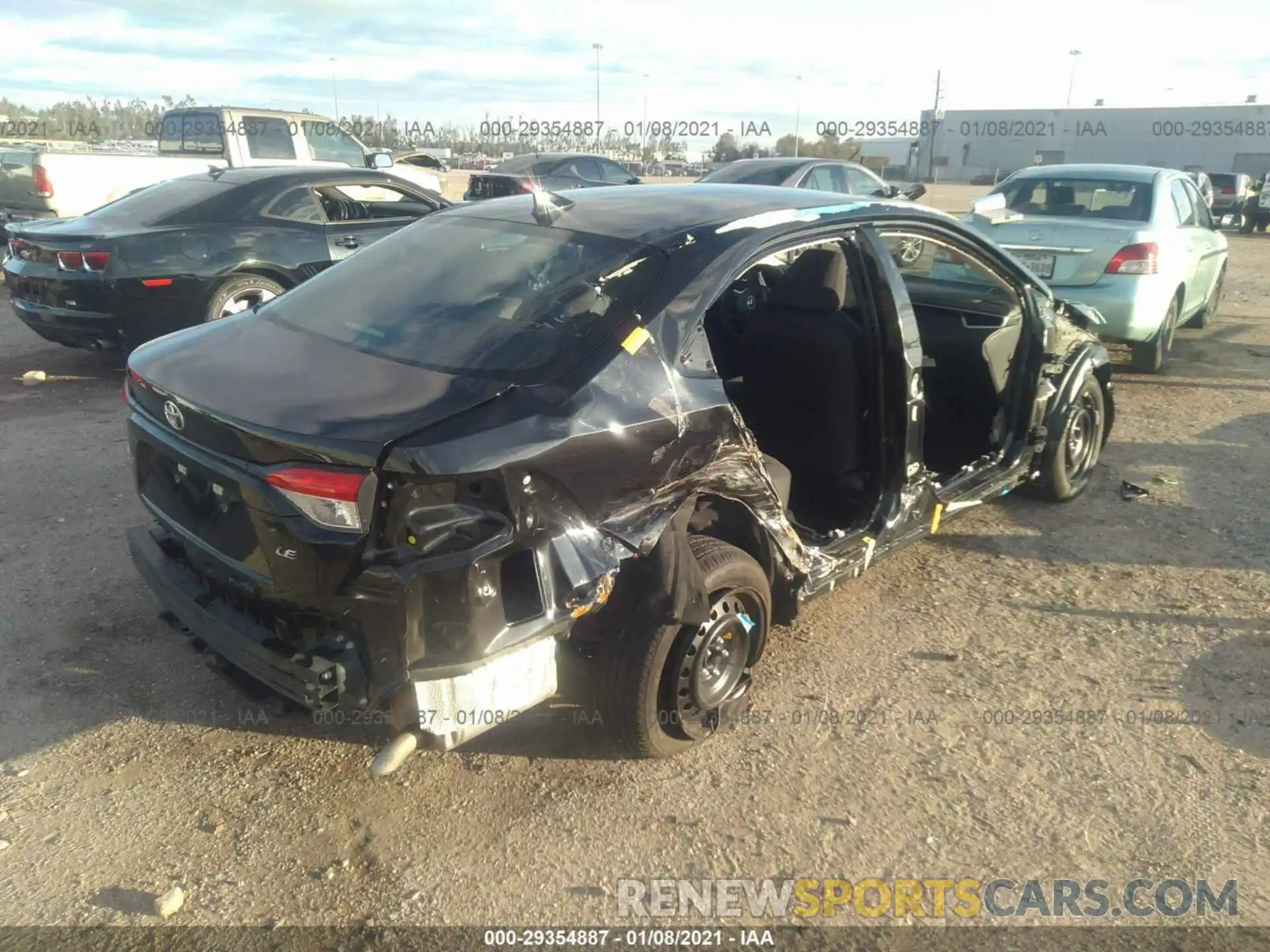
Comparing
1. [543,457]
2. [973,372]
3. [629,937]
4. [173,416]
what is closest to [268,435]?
[173,416]

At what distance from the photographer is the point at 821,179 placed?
441 inches

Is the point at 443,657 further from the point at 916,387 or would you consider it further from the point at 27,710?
the point at 916,387

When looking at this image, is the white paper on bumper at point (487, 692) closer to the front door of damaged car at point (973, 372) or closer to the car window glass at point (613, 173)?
the front door of damaged car at point (973, 372)

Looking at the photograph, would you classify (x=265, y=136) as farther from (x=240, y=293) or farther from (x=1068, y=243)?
(x=1068, y=243)

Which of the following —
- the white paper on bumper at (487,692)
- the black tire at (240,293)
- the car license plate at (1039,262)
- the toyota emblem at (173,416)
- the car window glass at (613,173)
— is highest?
the car window glass at (613,173)

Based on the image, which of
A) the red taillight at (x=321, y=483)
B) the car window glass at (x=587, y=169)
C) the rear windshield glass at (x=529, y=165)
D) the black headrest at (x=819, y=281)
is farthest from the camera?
the rear windshield glass at (x=529, y=165)

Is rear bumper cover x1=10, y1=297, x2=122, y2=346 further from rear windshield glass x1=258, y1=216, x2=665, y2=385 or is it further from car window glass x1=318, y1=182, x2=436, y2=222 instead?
rear windshield glass x1=258, y1=216, x2=665, y2=385

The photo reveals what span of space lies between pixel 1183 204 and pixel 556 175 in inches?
372

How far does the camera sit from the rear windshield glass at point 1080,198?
7746mm

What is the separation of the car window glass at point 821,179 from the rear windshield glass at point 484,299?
8047 mm

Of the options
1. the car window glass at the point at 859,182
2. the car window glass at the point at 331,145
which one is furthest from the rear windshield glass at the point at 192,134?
the car window glass at the point at 859,182

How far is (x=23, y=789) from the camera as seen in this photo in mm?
2809

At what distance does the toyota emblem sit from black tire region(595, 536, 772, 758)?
138 centimetres

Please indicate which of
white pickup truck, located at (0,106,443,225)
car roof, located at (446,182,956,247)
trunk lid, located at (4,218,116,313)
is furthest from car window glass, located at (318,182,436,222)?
car roof, located at (446,182,956,247)
